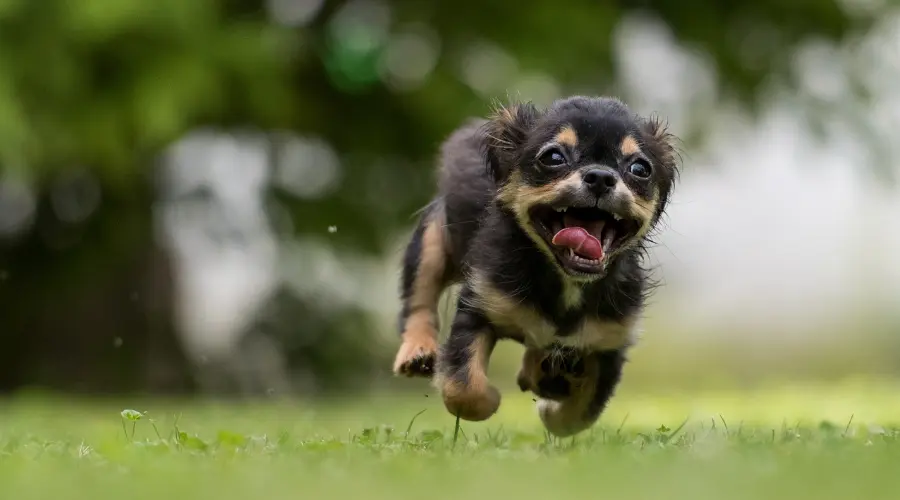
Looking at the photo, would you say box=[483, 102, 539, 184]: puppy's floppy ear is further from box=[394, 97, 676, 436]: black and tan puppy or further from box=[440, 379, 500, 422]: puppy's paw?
box=[440, 379, 500, 422]: puppy's paw

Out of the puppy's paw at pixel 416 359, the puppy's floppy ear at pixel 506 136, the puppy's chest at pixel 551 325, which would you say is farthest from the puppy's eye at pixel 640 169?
the puppy's paw at pixel 416 359

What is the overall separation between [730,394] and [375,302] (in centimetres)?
389

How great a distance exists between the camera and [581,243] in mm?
5082

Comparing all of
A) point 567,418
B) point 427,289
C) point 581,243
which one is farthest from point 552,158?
point 427,289

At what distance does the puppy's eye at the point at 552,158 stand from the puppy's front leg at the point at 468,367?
0.72m

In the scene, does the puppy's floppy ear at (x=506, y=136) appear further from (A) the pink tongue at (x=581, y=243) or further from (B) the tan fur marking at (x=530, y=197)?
(A) the pink tongue at (x=581, y=243)

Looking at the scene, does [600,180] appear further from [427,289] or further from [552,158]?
[427,289]

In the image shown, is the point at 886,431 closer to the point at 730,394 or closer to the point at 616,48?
the point at 730,394

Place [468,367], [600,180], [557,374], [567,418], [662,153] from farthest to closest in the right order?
1. [567,418]
2. [557,374]
3. [662,153]
4. [468,367]
5. [600,180]

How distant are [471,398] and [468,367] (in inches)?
5.2

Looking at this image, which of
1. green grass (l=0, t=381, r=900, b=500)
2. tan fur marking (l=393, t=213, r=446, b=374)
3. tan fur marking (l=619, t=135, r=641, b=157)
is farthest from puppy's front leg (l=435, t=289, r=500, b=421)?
tan fur marking (l=619, t=135, r=641, b=157)

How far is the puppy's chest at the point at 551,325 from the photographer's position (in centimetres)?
541

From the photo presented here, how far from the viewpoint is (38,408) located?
10.2m

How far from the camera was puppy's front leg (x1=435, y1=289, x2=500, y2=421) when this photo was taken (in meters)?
5.32
